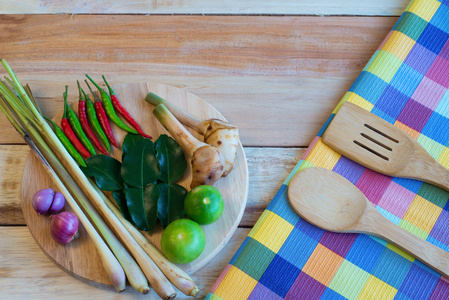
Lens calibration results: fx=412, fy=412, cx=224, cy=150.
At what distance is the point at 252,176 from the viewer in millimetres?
1097

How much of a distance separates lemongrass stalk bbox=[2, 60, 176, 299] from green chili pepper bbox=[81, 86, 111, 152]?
0.30 ft

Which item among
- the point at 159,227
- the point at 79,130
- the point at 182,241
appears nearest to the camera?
the point at 182,241

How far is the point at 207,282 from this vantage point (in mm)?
989

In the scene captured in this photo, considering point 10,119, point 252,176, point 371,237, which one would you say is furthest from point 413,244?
point 10,119

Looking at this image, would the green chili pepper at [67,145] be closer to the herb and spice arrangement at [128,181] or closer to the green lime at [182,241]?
the herb and spice arrangement at [128,181]

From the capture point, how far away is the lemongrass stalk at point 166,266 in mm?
899

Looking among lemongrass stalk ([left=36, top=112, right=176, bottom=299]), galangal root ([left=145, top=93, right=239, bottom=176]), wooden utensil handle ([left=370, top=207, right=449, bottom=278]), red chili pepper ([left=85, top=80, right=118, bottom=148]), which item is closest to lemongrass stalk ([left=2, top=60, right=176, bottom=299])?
lemongrass stalk ([left=36, top=112, right=176, bottom=299])

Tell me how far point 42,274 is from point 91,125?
0.39 m

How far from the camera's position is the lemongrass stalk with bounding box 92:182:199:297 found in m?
0.90

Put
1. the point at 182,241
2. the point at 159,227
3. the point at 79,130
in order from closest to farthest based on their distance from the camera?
the point at 182,241, the point at 159,227, the point at 79,130

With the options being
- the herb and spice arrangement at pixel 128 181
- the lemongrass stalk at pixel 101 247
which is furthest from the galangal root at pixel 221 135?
the lemongrass stalk at pixel 101 247

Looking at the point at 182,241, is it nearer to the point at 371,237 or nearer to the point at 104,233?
the point at 104,233

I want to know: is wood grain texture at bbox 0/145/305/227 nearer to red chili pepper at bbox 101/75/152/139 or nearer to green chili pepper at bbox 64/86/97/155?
green chili pepper at bbox 64/86/97/155

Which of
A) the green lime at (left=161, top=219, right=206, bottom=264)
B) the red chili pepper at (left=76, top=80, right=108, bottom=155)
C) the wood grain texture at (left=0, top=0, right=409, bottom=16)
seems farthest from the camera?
the wood grain texture at (left=0, top=0, right=409, bottom=16)
